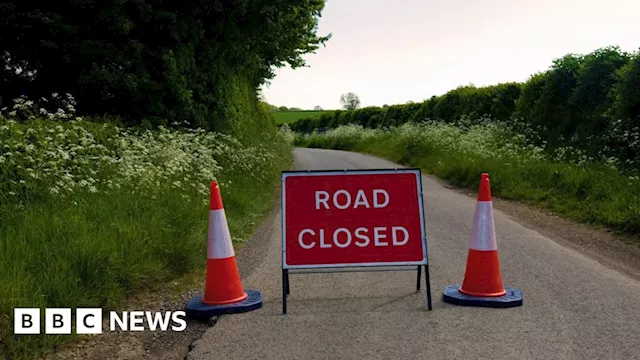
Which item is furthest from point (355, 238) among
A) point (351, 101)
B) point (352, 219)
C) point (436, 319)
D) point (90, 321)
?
point (351, 101)

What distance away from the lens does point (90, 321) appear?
15.5 ft

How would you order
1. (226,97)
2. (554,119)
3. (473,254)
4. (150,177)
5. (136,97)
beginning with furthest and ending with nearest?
1. (554,119)
2. (226,97)
3. (136,97)
4. (150,177)
5. (473,254)

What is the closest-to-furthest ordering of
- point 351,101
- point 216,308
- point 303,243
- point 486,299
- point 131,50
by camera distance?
1. point 216,308
2. point 486,299
3. point 303,243
4. point 131,50
5. point 351,101

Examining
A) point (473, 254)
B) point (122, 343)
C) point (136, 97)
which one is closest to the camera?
point (122, 343)

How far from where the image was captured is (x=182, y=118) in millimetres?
13688

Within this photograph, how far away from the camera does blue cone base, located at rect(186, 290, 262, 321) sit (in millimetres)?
5133

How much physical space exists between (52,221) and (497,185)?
1082 centimetres

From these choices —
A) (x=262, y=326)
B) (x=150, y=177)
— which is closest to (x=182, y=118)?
(x=150, y=177)

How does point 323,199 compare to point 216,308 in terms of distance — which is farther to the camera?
point 323,199

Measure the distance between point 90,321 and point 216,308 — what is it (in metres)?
1.05

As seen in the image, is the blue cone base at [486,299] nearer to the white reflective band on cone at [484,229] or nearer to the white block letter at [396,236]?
the white reflective band on cone at [484,229]

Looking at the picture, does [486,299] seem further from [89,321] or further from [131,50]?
[131,50]

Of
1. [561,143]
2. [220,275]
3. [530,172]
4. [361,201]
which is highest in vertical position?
[561,143]

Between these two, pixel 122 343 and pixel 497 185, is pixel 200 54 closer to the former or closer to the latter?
pixel 497 185
